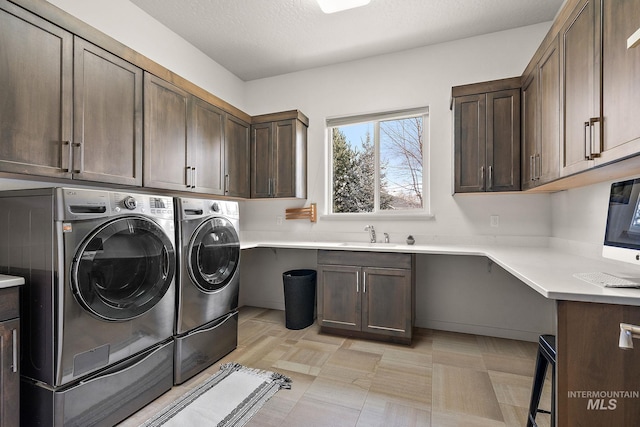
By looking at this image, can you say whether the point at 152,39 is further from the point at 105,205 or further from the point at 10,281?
the point at 10,281

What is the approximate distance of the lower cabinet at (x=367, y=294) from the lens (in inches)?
106

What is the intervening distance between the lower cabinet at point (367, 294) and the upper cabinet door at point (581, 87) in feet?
4.69

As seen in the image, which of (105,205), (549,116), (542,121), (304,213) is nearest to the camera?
(105,205)

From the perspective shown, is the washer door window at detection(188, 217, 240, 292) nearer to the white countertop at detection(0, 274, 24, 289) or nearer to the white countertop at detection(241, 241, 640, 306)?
the white countertop at detection(0, 274, 24, 289)

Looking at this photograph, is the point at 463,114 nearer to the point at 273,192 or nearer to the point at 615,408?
the point at 273,192

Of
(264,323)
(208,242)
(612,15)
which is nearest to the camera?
(612,15)

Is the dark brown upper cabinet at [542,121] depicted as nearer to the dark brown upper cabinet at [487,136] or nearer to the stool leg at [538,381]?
the dark brown upper cabinet at [487,136]

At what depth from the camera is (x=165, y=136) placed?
7.98 feet

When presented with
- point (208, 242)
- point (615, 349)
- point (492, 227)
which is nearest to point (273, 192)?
point (208, 242)

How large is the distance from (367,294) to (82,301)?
2.09 meters

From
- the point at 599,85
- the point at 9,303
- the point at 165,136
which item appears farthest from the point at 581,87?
the point at 9,303

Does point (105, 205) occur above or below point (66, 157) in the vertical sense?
below

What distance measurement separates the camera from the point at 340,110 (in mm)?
3506

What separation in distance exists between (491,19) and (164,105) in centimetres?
294
